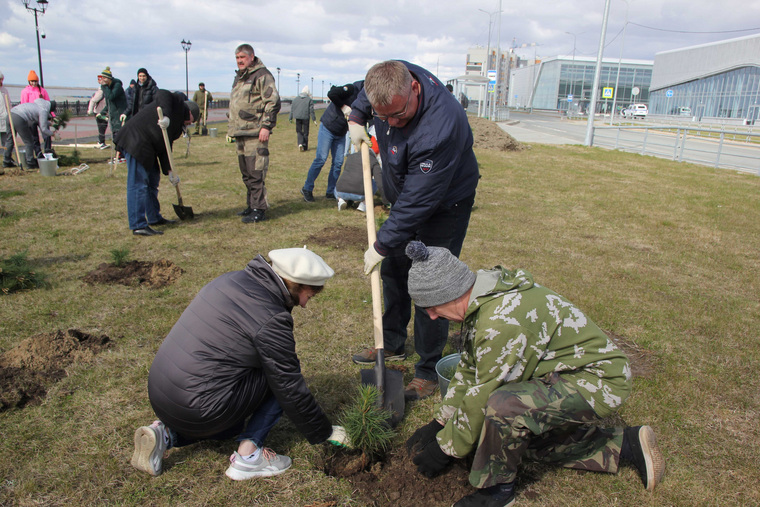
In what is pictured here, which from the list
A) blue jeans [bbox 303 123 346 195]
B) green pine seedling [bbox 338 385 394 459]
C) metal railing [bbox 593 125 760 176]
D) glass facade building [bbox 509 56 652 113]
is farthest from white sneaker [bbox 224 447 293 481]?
glass facade building [bbox 509 56 652 113]

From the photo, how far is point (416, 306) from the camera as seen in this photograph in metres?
3.23

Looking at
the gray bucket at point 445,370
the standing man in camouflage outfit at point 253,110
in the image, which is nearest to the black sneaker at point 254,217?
the standing man in camouflage outfit at point 253,110

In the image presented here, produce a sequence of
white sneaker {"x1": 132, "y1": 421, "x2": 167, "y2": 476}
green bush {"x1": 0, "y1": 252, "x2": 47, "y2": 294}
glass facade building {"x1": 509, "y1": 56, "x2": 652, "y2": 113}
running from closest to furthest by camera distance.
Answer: white sneaker {"x1": 132, "y1": 421, "x2": 167, "y2": 476} → green bush {"x1": 0, "y1": 252, "x2": 47, "y2": 294} → glass facade building {"x1": 509, "y1": 56, "x2": 652, "y2": 113}

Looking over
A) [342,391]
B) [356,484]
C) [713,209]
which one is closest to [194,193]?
[342,391]

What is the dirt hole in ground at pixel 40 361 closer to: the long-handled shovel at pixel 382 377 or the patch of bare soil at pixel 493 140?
the long-handled shovel at pixel 382 377

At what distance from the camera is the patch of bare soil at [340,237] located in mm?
6133

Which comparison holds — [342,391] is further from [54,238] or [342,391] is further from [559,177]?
[559,177]

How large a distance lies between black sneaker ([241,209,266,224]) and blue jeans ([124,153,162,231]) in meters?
1.20

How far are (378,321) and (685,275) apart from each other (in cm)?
426

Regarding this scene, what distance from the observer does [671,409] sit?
3.07 meters

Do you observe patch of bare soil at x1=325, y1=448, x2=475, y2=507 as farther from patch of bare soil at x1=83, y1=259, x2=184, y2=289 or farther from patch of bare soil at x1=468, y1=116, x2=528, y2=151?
patch of bare soil at x1=468, y1=116, x2=528, y2=151

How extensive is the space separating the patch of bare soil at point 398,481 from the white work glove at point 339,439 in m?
0.08

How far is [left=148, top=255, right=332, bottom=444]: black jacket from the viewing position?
7.09 feet

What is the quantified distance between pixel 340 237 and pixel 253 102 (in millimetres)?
2113
